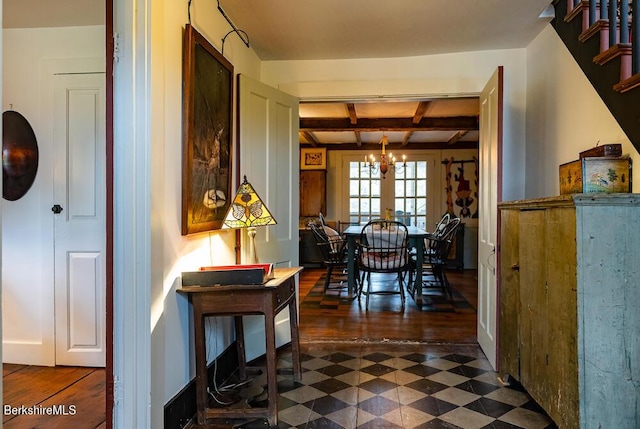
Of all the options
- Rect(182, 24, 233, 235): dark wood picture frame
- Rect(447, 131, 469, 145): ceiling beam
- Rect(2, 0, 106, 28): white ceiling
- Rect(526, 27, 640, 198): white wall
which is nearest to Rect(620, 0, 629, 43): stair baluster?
Rect(526, 27, 640, 198): white wall

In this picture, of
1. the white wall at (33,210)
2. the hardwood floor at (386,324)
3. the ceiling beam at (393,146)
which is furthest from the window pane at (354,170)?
the white wall at (33,210)

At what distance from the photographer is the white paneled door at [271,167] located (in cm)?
312

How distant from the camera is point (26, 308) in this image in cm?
299

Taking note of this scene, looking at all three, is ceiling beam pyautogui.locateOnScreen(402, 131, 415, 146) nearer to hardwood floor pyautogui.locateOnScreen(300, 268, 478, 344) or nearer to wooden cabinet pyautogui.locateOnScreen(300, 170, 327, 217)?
wooden cabinet pyautogui.locateOnScreen(300, 170, 327, 217)

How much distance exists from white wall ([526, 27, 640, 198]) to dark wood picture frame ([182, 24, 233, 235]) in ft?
7.09

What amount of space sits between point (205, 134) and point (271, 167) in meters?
0.94

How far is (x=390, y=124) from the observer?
6.18m

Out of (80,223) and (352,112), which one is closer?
(80,223)

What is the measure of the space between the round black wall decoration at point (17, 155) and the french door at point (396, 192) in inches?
242

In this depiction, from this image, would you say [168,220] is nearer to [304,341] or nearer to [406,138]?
[304,341]

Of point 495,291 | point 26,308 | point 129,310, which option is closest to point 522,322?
point 495,291

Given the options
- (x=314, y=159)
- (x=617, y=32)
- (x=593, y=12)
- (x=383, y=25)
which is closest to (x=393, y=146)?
(x=314, y=159)

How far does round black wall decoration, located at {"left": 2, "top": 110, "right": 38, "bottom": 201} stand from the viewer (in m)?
2.90

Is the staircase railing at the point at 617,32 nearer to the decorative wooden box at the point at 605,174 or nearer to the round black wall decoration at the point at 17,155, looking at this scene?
the decorative wooden box at the point at 605,174
